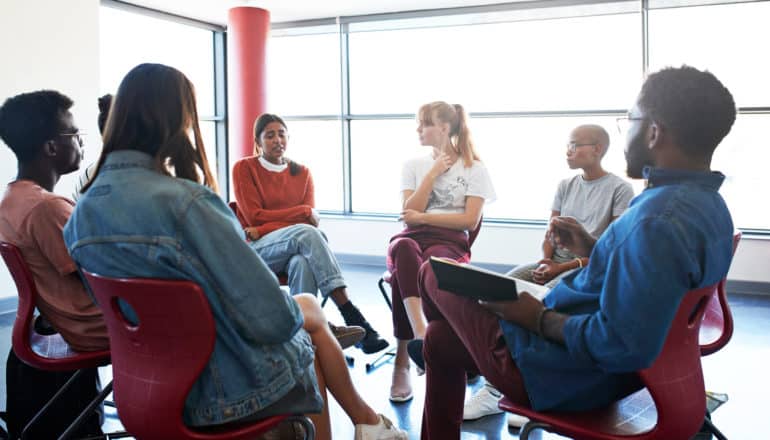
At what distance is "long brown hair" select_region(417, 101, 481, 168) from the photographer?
136 inches

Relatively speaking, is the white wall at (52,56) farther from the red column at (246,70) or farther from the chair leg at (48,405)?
the chair leg at (48,405)

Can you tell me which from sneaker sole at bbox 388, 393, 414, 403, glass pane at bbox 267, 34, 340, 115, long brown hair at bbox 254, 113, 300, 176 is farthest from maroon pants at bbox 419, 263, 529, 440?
glass pane at bbox 267, 34, 340, 115

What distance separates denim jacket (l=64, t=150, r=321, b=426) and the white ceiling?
4988 mm

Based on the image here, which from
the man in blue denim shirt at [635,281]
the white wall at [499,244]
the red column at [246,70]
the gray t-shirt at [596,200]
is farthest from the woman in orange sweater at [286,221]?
the red column at [246,70]

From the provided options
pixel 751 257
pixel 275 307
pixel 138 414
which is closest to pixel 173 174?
pixel 275 307

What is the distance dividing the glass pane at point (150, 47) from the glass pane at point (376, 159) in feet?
5.42

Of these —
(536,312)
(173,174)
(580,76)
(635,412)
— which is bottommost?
(635,412)

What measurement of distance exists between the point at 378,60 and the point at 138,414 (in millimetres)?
5806

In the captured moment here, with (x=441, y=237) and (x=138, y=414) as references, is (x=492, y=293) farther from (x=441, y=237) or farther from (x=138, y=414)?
(x=441, y=237)

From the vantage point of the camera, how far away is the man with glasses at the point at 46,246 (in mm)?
2107

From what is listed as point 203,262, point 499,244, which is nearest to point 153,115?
point 203,262

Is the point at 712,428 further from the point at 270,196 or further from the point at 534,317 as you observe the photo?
the point at 270,196

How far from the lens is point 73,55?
5.10 m

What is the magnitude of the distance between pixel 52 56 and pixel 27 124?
2.98 meters
